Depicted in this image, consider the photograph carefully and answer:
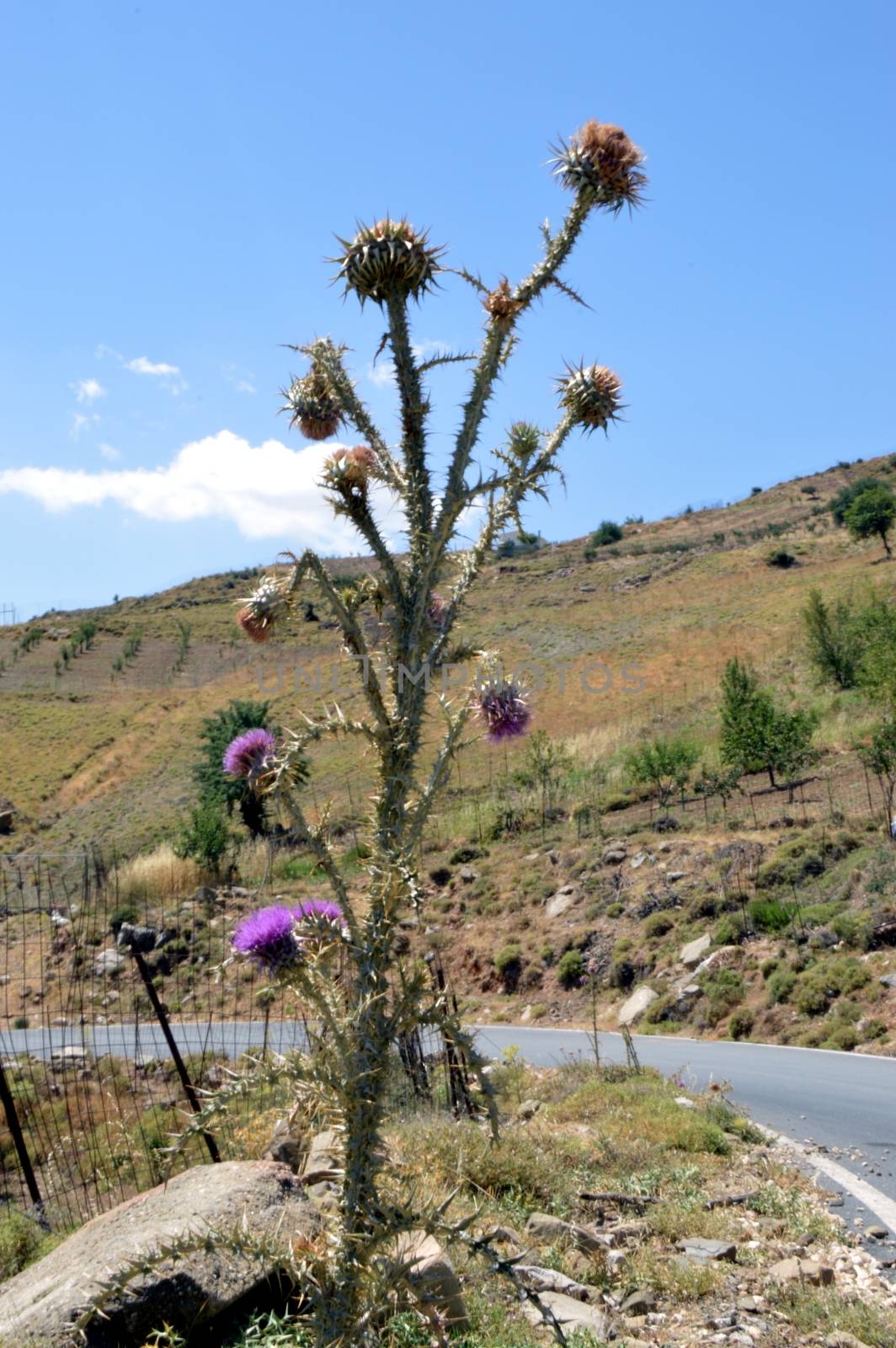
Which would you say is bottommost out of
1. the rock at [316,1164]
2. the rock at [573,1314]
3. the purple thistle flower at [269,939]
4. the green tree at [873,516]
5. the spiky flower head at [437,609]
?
the rock at [573,1314]

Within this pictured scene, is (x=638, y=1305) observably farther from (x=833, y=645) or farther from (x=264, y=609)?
(x=833, y=645)

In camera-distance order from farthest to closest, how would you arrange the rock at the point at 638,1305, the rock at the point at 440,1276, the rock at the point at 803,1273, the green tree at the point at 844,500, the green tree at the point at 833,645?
the green tree at the point at 844,500 < the green tree at the point at 833,645 < the rock at the point at 803,1273 < the rock at the point at 638,1305 < the rock at the point at 440,1276

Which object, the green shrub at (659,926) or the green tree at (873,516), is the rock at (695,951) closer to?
the green shrub at (659,926)

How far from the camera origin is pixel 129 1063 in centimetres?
1411

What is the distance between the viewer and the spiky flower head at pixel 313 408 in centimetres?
354

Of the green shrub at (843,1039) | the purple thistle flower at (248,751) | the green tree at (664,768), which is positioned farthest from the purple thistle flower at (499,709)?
the green tree at (664,768)

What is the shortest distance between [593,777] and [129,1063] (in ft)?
78.8

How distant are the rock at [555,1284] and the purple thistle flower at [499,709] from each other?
374 cm

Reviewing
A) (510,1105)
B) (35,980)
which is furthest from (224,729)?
(510,1105)

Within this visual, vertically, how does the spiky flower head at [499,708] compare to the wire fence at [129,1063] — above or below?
above

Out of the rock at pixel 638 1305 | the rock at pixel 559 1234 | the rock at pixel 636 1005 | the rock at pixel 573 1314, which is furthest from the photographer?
the rock at pixel 636 1005

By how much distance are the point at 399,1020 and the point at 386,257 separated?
2.27m

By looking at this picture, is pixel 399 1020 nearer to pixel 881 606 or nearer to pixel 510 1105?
pixel 510 1105

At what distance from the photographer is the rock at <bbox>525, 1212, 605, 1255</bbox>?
6.43 meters
